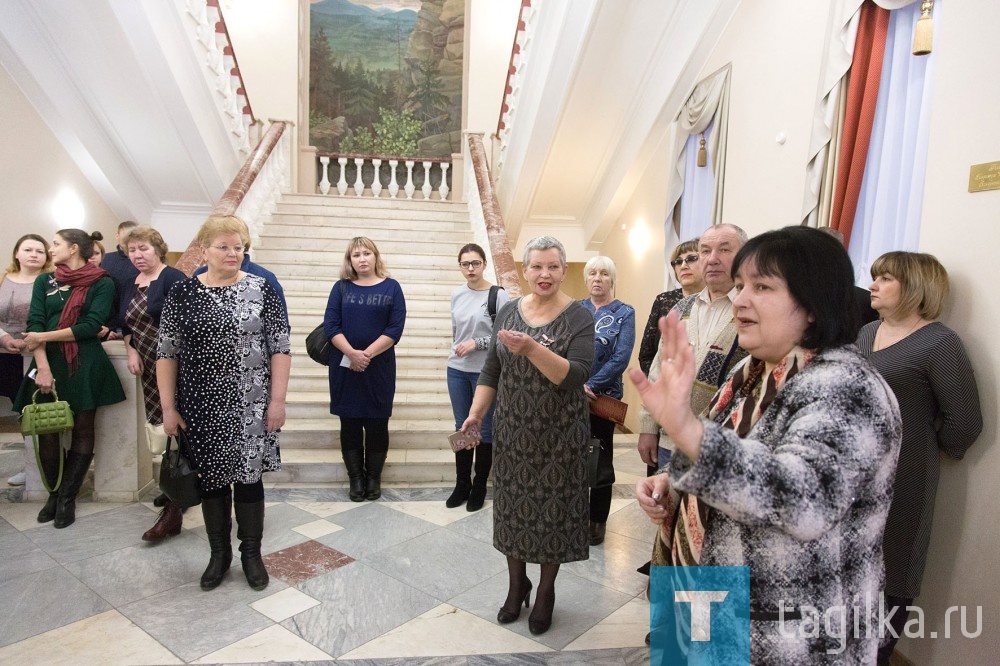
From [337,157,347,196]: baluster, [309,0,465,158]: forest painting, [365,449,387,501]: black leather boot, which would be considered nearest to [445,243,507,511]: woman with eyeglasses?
[365,449,387,501]: black leather boot

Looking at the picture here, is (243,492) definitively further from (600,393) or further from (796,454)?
(796,454)

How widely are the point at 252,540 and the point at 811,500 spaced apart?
2.48 m

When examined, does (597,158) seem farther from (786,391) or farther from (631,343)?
(786,391)

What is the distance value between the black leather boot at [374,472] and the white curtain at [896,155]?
306 cm

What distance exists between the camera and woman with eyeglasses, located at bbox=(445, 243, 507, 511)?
364cm

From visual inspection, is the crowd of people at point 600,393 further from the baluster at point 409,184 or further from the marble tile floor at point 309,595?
the baluster at point 409,184

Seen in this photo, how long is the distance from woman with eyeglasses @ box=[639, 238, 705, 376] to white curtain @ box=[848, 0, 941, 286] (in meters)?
0.96

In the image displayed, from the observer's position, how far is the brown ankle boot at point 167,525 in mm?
3082

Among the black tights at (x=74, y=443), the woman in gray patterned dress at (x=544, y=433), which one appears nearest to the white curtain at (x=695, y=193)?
the woman in gray patterned dress at (x=544, y=433)

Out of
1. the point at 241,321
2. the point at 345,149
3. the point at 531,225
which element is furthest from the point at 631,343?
the point at 345,149

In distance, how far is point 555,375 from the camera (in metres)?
2.02

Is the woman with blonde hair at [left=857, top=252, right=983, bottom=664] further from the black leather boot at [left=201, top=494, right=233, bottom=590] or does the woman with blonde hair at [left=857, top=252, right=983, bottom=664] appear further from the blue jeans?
the black leather boot at [left=201, top=494, right=233, bottom=590]

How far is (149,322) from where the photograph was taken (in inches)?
131

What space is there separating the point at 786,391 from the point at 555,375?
0.98 metres
